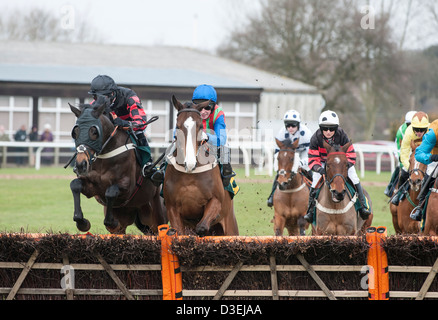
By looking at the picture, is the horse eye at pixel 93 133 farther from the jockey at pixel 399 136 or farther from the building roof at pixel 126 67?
the building roof at pixel 126 67

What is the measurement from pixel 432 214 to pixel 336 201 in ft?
2.82

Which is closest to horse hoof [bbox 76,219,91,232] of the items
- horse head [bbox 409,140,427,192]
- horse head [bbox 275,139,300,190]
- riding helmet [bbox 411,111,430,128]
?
horse head [bbox 275,139,300,190]

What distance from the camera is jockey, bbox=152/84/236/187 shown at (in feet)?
18.9

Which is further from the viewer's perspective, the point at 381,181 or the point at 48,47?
the point at 48,47

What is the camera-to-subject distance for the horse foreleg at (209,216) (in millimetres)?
5266

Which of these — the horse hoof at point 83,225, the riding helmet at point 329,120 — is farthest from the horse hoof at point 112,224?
the riding helmet at point 329,120

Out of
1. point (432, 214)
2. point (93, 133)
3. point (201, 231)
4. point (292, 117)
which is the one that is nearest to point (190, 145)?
point (201, 231)

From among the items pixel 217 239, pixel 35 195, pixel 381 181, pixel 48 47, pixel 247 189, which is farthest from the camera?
pixel 48 47
